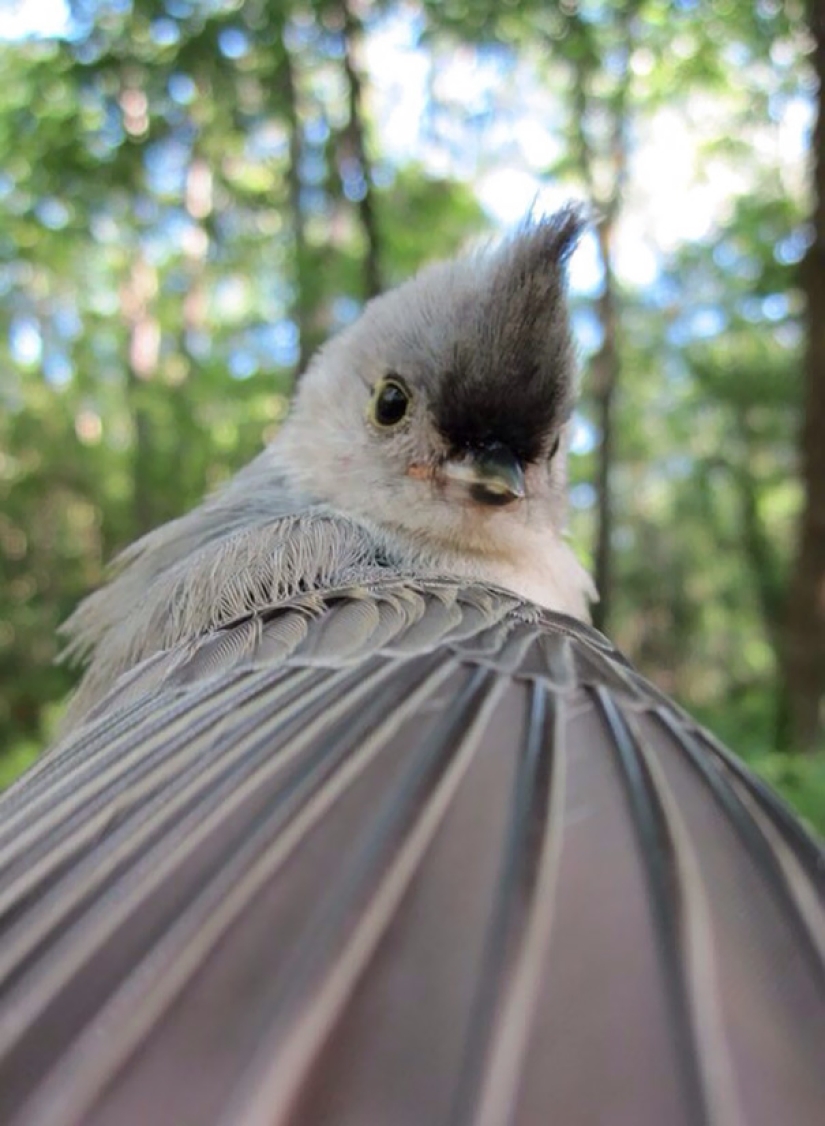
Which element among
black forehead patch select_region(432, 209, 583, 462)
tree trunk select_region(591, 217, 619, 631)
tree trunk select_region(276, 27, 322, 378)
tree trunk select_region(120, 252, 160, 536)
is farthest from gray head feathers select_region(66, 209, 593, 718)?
tree trunk select_region(591, 217, 619, 631)

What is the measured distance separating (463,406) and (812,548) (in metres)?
5.43

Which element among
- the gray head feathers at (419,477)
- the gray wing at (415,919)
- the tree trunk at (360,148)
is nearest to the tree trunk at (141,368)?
the tree trunk at (360,148)

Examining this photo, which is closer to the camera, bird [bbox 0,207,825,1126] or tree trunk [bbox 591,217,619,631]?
bird [bbox 0,207,825,1126]

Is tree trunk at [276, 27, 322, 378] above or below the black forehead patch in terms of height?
above

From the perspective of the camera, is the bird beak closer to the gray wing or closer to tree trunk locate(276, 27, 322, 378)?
the gray wing

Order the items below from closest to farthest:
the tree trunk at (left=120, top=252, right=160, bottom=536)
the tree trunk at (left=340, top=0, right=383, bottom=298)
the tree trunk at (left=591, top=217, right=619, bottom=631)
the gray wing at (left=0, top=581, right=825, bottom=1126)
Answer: the gray wing at (left=0, top=581, right=825, bottom=1126) < the tree trunk at (left=340, top=0, right=383, bottom=298) < the tree trunk at (left=120, top=252, right=160, bottom=536) < the tree trunk at (left=591, top=217, right=619, bottom=631)

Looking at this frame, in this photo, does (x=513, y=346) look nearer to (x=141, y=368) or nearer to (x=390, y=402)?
(x=390, y=402)

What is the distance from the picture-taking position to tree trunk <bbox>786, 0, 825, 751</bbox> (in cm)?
720

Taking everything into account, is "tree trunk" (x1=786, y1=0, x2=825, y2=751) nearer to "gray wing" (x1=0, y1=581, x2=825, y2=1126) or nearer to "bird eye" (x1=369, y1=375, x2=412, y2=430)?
"bird eye" (x1=369, y1=375, x2=412, y2=430)

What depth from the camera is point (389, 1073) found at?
1.07 metres

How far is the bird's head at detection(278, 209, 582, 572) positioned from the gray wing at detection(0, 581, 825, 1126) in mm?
1151

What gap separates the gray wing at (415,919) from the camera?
1064 mm

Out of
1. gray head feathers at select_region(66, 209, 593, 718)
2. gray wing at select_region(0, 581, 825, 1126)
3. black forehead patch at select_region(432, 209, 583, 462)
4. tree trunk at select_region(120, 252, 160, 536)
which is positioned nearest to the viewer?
gray wing at select_region(0, 581, 825, 1126)

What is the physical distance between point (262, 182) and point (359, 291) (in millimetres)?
4198
